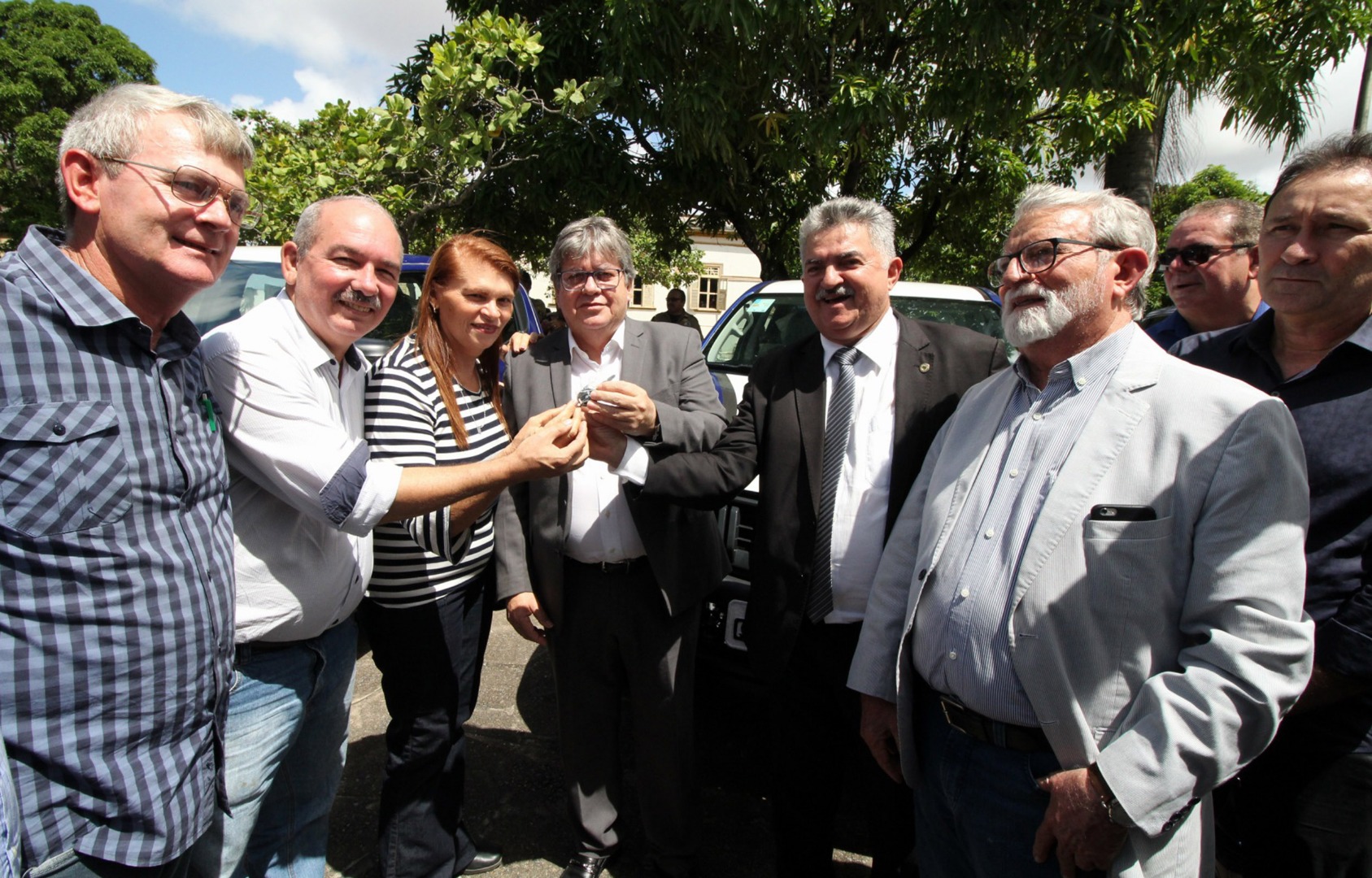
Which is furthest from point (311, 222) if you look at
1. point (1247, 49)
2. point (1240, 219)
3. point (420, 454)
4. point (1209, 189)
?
point (1209, 189)

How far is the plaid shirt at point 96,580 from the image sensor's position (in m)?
1.16

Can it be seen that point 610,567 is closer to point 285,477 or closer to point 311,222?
point 285,477

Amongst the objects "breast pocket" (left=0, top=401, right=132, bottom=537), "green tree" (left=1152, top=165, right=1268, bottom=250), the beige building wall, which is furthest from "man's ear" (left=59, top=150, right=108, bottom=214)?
the beige building wall

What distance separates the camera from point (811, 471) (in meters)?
2.27

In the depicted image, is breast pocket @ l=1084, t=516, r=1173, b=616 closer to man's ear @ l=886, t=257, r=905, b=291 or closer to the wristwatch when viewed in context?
the wristwatch

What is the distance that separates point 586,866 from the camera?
2545mm

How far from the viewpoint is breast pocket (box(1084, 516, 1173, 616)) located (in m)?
1.39

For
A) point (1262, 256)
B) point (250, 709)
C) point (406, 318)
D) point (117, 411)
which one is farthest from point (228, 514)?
point (406, 318)

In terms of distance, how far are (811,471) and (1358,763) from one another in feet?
4.70

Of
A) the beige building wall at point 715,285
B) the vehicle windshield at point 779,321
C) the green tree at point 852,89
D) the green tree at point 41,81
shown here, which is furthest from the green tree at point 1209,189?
the green tree at point 41,81

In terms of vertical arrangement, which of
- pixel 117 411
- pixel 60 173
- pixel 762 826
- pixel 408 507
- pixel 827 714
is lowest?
pixel 762 826

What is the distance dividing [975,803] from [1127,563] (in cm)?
64

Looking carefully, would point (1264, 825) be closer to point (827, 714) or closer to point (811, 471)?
point (827, 714)

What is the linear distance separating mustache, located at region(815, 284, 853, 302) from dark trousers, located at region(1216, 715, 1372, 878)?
1.56 m
